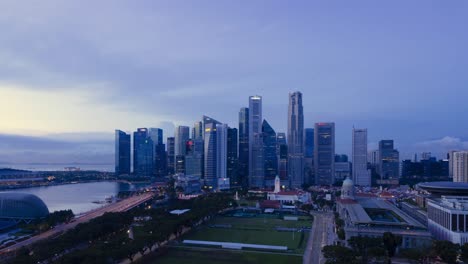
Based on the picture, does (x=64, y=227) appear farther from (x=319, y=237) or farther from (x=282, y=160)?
(x=282, y=160)

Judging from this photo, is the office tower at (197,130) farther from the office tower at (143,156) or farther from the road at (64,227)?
the road at (64,227)

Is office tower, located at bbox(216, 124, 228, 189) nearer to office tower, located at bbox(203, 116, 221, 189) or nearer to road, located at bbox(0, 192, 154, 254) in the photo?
office tower, located at bbox(203, 116, 221, 189)

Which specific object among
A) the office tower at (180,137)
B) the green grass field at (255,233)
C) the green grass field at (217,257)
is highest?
the office tower at (180,137)

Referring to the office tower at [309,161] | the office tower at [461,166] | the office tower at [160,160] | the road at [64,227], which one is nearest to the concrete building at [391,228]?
the road at [64,227]

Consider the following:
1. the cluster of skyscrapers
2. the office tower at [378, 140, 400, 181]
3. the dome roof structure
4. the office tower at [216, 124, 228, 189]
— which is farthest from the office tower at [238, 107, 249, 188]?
the dome roof structure

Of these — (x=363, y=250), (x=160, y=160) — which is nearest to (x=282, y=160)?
(x=160, y=160)
